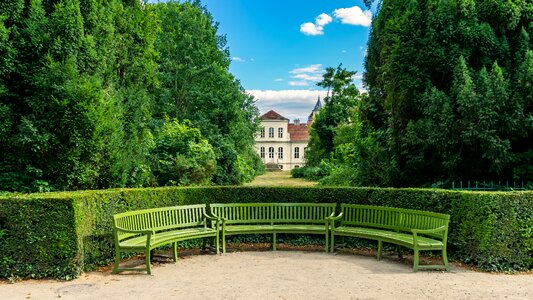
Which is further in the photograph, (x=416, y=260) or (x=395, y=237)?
(x=395, y=237)

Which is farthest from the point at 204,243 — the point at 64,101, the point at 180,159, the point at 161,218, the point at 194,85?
the point at 194,85

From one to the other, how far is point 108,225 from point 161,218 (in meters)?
1.09

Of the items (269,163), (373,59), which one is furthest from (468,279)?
(269,163)

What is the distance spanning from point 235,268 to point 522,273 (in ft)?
17.0

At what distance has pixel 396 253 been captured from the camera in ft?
31.3

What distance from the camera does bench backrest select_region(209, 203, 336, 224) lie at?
1021 cm

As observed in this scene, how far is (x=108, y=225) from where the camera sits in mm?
8445

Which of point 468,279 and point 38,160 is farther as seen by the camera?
point 38,160

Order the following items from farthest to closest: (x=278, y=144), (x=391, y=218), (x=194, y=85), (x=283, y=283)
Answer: (x=278, y=144) < (x=194, y=85) < (x=391, y=218) < (x=283, y=283)

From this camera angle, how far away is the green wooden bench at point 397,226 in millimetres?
7887

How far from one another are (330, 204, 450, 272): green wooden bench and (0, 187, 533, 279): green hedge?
57 centimetres

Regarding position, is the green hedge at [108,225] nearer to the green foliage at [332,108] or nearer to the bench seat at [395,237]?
the bench seat at [395,237]

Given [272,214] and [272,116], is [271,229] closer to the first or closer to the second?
[272,214]

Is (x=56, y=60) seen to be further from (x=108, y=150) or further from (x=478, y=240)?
(x=478, y=240)
